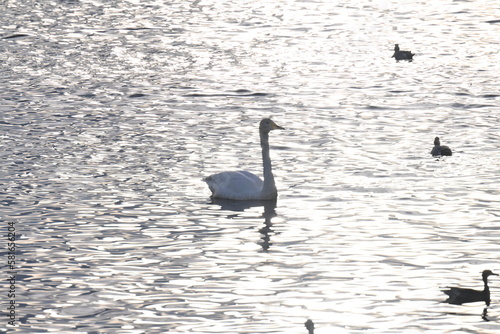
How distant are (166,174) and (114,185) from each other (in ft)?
4.62

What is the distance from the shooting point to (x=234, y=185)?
75.0 ft

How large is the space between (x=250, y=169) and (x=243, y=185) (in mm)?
2352

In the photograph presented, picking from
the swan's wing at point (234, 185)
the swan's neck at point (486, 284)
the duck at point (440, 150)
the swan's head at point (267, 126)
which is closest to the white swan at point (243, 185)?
the swan's wing at point (234, 185)

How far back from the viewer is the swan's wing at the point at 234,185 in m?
22.7

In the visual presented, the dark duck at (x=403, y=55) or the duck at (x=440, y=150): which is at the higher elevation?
the dark duck at (x=403, y=55)

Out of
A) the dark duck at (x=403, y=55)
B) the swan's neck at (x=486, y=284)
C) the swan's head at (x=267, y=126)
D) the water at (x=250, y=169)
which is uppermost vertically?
the swan's head at (x=267, y=126)

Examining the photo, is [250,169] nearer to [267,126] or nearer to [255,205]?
[267,126]

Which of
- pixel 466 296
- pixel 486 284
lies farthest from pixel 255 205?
pixel 466 296

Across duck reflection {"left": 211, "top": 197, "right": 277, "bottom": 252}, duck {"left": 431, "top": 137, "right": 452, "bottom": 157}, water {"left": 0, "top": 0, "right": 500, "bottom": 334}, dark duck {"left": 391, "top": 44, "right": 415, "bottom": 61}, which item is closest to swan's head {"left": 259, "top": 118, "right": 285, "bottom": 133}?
water {"left": 0, "top": 0, "right": 500, "bottom": 334}

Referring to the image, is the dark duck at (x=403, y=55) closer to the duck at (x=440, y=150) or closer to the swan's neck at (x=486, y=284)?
the duck at (x=440, y=150)

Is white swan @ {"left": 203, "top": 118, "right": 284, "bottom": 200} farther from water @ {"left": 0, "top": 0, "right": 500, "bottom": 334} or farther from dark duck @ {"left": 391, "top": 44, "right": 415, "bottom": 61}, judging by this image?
dark duck @ {"left": 391, "top": 44, "right": 415, "bottom": 61}

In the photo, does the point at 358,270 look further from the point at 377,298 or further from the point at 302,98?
the point at 302,98

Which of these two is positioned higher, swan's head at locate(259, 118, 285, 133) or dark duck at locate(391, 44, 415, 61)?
swan's head at locate(259, 118, 285, 133)

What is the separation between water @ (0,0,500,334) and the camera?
16.4m
